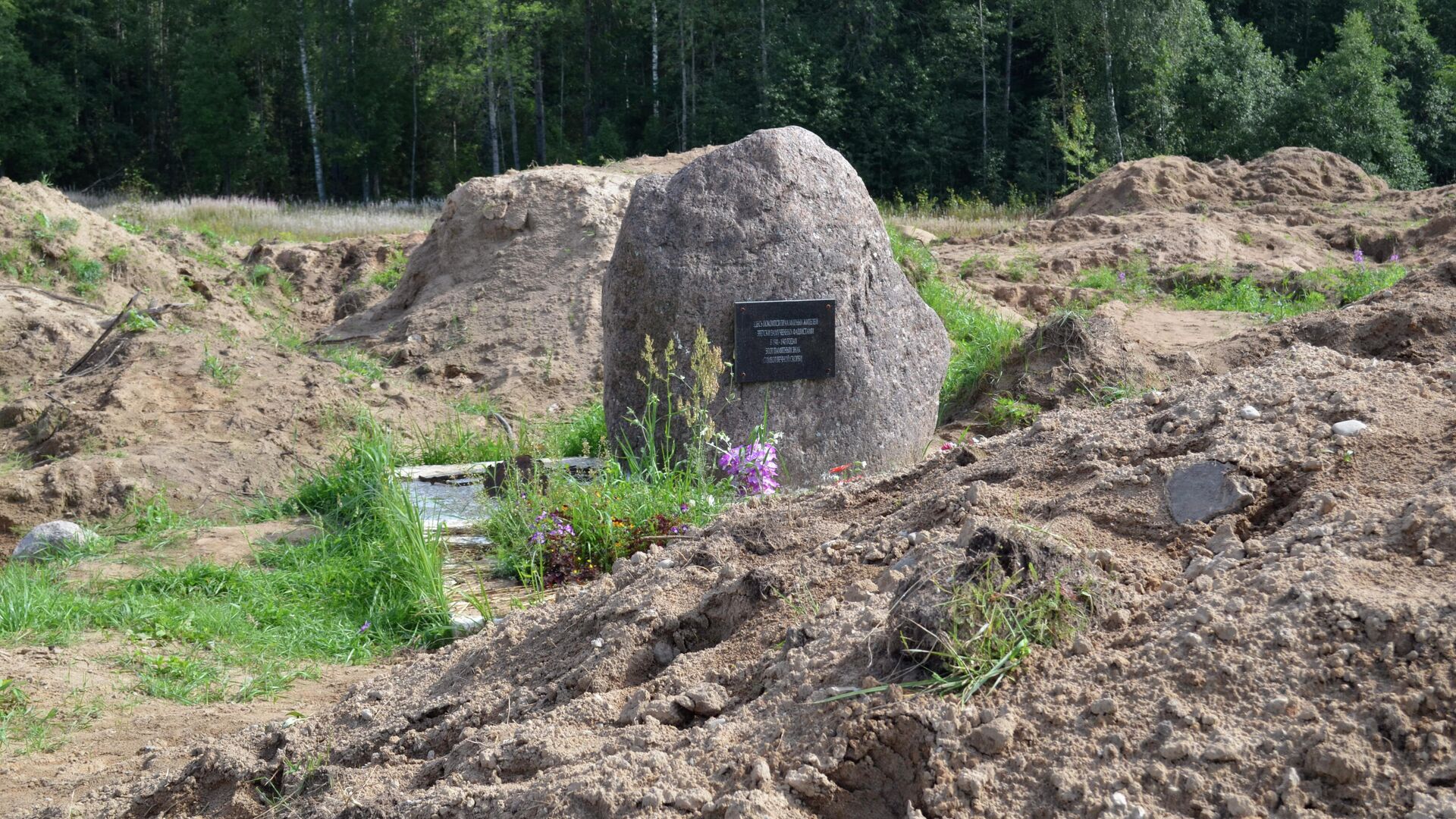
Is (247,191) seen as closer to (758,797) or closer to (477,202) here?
(477,202)

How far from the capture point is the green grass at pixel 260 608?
181 inches

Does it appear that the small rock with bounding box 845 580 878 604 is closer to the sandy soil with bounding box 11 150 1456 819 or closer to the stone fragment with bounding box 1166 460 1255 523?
the sandy soil with bounding box 11 150 1456 819

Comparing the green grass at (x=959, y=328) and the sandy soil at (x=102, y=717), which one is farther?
the green grass at (x=959, y=328)

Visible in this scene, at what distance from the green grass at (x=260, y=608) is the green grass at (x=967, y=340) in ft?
12.8

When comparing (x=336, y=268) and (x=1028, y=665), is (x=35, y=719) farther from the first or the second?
(x=336, y=268)

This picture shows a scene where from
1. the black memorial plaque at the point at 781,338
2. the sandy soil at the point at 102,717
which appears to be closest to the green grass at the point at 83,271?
the sandy soil at the point at 102,717

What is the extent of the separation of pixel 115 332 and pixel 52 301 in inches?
83.6

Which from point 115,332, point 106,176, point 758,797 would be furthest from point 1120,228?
point 106,176

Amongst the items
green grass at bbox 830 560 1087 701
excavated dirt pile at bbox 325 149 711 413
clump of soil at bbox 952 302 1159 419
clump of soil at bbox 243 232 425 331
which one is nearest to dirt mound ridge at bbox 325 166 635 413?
excavated dirt pile at bbox 325 149 711 413

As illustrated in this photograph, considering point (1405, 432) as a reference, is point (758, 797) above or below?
below

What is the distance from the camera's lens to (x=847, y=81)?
123 ft

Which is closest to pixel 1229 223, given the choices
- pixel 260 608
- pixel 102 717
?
pixel 260 608

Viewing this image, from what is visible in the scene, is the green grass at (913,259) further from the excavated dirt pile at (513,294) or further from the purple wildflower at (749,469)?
the purple wildflower at (749,469)

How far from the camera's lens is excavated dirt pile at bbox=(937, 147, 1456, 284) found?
13945 millimetres
